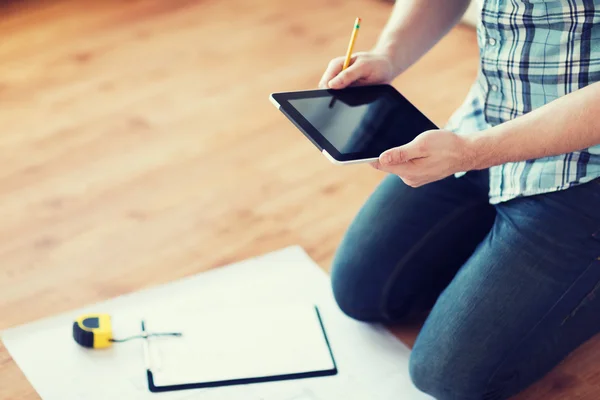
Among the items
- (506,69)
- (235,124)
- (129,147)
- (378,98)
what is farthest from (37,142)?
(506,69)

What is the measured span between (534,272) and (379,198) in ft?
1.04

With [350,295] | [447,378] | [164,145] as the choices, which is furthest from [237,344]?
[164,145]

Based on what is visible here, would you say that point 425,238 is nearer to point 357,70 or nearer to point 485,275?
point 485,275

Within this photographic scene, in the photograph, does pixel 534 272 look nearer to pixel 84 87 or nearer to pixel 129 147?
pixel 129 147

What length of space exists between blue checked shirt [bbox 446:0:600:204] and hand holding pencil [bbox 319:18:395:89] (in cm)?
15

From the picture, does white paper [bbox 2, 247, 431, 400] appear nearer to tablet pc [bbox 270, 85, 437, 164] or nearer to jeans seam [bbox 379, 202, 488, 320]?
jeans seam [bbox 379, 202, 488, 320]

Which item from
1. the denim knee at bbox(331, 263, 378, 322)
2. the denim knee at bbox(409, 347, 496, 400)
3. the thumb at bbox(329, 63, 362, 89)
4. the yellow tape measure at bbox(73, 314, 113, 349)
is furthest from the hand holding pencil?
the yellow tape measure at bbox(73, 314, 113, 349)

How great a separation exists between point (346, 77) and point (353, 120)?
0.10m

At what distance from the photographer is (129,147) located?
187cm

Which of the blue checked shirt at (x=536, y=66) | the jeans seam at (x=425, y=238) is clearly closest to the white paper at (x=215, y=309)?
the jeans seam at (x=425, y=238)

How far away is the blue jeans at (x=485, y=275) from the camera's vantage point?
3.98 feet

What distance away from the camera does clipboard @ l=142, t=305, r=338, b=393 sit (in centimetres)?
133

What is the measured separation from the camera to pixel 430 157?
3.73 ft

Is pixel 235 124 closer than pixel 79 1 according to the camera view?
Yes
